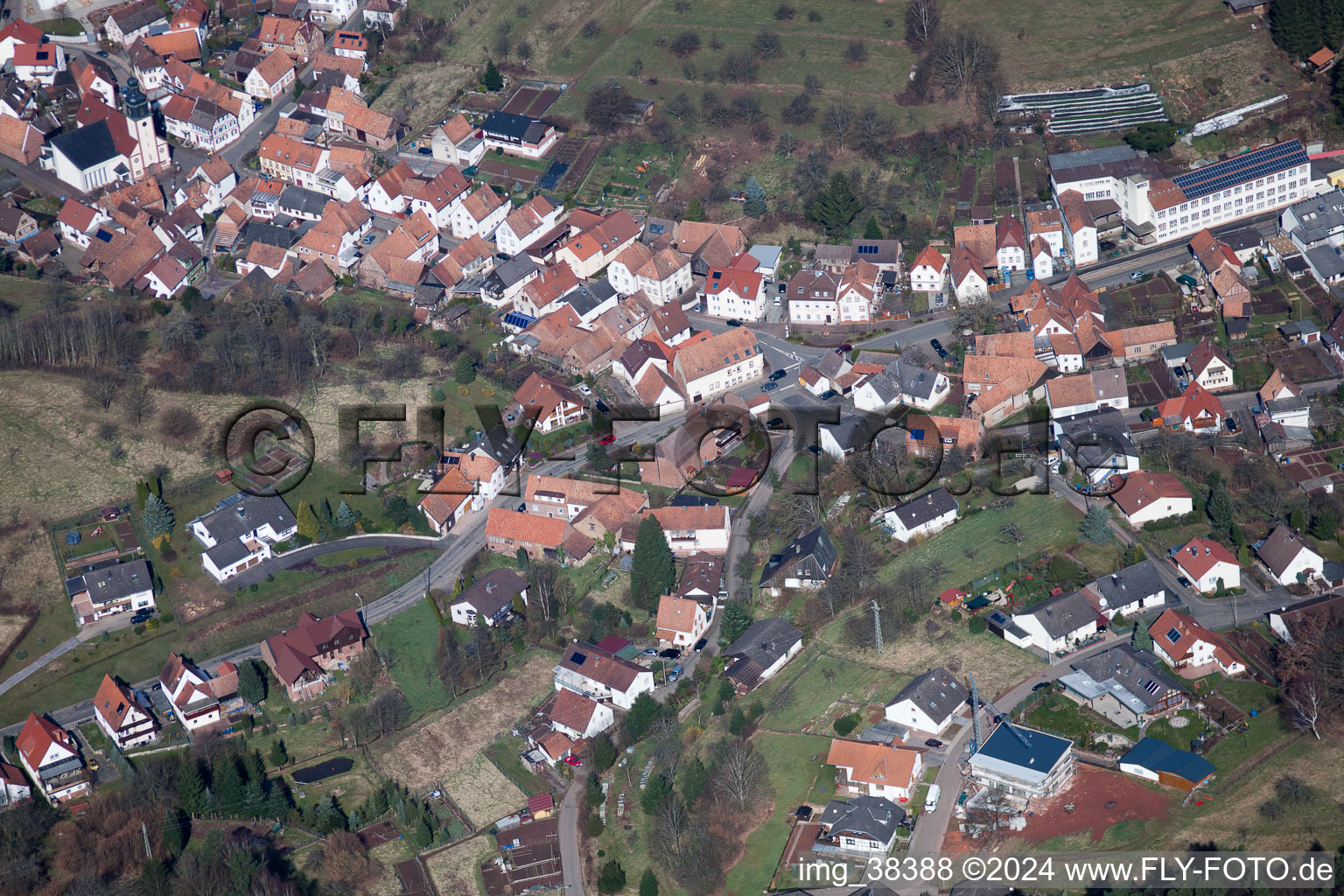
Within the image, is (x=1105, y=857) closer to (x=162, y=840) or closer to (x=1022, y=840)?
(x=1022, y=840)

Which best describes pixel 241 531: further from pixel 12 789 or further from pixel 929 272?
pixel 929 272

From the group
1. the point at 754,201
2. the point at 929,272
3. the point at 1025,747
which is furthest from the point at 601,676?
the point at 754,201

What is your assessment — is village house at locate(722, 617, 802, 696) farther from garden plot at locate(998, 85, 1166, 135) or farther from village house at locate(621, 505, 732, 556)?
garden plot at locate(998, 85, 1166, 135)

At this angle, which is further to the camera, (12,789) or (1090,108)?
(1090,108)

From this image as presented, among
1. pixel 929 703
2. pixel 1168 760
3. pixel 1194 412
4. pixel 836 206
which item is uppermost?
pixel 836 206

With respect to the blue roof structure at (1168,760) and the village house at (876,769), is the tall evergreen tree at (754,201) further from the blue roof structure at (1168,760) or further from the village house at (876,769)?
the blue roof structure at (1168,760)

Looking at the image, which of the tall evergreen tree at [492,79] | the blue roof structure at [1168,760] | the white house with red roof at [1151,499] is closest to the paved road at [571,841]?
the blue roof structure at [1168,760]
